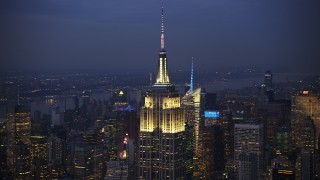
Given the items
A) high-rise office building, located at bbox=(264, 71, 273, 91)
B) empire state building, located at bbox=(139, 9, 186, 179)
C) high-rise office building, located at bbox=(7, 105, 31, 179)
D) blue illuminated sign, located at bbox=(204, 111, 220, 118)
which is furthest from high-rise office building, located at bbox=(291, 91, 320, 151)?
high-rise office building, located at bbox=(7, 105, 31, 179)

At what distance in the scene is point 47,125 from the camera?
841 centimetres

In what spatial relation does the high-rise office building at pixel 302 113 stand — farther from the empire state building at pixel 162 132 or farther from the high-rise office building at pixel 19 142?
the high-rise office building at pixel 19 142

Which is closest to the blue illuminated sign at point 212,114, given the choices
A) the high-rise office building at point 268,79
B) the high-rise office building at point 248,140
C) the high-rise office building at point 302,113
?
the high-rise office building at point 248,140

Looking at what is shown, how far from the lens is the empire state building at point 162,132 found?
800 cm

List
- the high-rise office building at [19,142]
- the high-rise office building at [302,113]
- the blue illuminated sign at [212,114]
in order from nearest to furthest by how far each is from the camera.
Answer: the high-rise office building at [19,142], the high-rise office building at [302,113], the blue illuminated sign at [212,114]

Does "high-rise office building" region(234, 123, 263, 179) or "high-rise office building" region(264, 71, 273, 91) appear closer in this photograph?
"high-rise office building" region(264, 71, 273, 91)

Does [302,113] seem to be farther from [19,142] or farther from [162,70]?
[19,142]

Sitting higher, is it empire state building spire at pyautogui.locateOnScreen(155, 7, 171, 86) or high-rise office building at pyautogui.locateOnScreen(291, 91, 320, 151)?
empire state building spire at pyautogui.locateOnScreen(155, 7, 171, 86)

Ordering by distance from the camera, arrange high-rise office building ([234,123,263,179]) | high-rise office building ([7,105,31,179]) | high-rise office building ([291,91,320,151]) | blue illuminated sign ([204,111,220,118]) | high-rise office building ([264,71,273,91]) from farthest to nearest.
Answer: blue illuminated sign ([204,111,220,118])
high-rise office building ([234,123,263,179])
high-rise office building ([291,91,320,151])
high-rise office building ([264,71,273,91])
high-rise office building ([7,105,31,179])

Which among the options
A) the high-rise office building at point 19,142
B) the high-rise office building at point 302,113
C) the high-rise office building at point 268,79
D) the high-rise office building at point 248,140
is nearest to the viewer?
the high-rise office building at point 19,142

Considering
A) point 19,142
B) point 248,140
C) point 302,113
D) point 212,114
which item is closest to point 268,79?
point 302,113

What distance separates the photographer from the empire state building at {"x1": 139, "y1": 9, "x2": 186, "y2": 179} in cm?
800

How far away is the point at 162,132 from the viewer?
26.6ft

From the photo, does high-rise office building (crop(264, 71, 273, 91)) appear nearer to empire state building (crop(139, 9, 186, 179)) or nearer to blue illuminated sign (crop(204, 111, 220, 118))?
empire state building (crop(139, 9, 186, 179))
